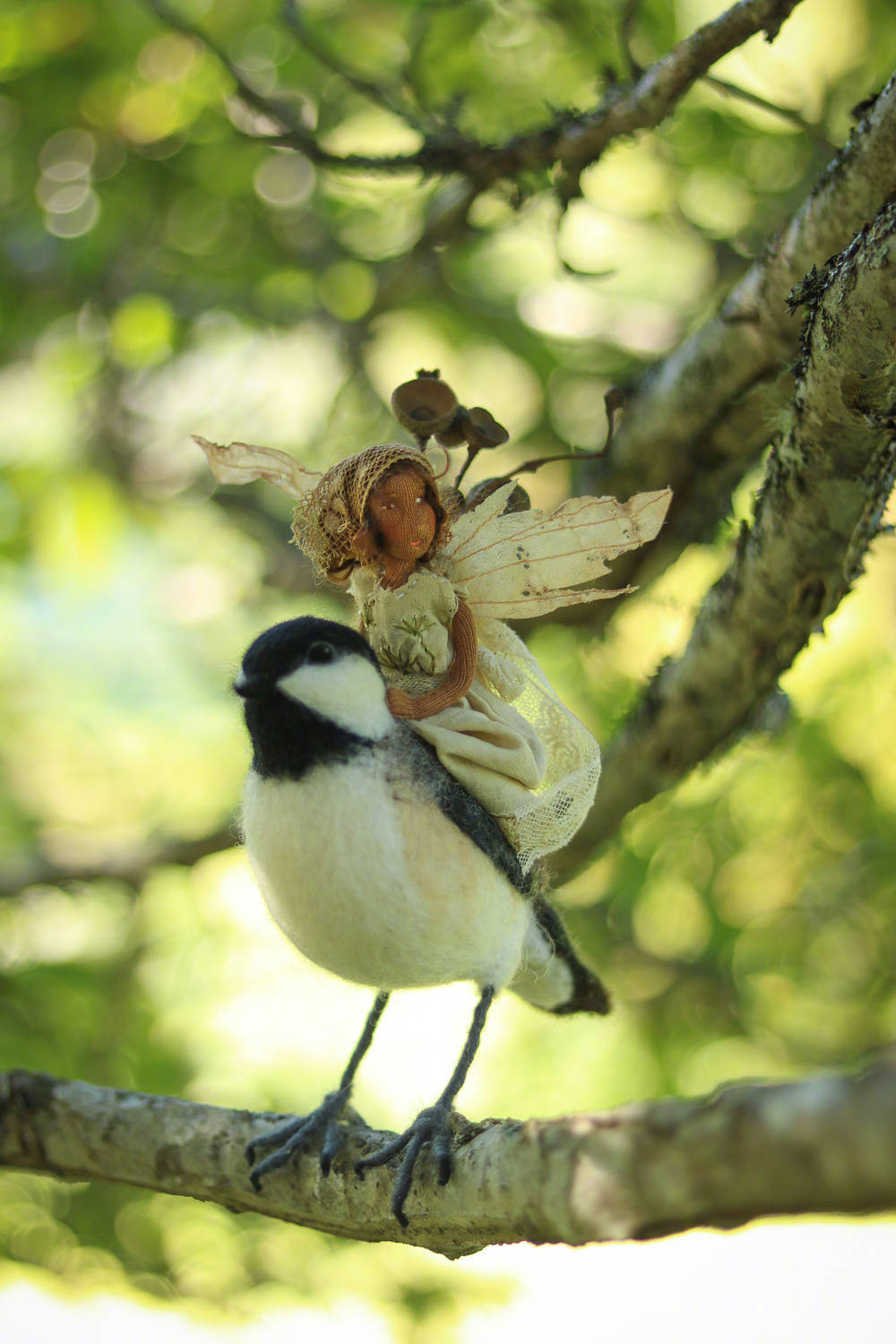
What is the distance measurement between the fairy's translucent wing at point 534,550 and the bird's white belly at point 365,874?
20 centimetres

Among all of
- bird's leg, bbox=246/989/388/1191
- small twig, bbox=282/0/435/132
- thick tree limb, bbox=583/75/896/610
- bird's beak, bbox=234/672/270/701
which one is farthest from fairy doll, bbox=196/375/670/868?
small twig, bbox=282/0/435/132

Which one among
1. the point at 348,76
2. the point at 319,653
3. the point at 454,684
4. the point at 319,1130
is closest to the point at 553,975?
the point at 319,1130

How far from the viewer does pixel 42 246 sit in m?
1.91

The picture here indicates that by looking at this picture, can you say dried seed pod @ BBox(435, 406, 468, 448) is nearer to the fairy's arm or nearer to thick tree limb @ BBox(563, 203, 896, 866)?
the fairy's arm

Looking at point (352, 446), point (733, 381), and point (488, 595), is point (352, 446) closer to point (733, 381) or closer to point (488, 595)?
point (733, 381)

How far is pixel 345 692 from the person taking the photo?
2.35 ft

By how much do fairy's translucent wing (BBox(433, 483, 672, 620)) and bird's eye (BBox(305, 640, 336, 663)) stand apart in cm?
16

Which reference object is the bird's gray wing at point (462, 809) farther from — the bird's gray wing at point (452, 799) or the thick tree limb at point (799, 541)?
the thick tree limb at point (799, 541)

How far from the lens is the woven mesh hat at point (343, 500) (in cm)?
78

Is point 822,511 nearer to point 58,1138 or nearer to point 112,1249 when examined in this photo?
point 58,1138

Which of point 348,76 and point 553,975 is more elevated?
point 348,76

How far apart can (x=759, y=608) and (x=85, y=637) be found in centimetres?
188

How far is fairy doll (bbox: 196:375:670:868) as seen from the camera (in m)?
0.79

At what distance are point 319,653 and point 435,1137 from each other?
375 millimetres
